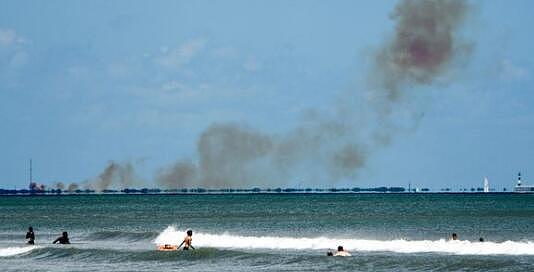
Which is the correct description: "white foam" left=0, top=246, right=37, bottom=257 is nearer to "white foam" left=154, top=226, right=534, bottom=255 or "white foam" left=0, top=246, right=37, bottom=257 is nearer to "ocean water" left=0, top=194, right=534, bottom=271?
"ocean water" left=0, top=194, right=534, bottom=271

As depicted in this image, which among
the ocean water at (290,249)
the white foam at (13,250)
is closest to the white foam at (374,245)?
the ocean water at (290,249)

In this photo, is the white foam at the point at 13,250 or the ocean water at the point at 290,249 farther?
the white foam at the point at 13,250

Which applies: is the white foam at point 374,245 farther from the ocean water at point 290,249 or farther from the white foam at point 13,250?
the white foam at point 13,250

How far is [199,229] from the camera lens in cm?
10862

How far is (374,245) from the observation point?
73812 millimetres

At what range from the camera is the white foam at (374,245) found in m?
64.9

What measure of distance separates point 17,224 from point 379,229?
136 feet

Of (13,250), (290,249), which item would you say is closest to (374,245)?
(290,249)

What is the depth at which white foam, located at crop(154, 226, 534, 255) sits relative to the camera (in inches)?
2554

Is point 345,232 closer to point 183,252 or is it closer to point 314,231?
point 314,231

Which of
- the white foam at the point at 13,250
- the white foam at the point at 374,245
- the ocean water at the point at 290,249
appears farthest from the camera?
the white foam at the point at 13,250

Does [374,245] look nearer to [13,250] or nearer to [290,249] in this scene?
[290,249]

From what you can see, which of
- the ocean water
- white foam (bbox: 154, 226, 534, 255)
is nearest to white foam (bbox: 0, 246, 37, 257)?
the ocean water

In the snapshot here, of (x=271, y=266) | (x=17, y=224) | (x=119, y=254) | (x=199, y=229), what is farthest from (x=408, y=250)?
(x=17, y=224)
